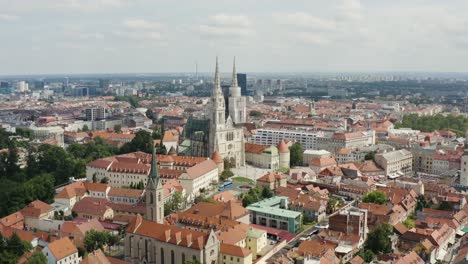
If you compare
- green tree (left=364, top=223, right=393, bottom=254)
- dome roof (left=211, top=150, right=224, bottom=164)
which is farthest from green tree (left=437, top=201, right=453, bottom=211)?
dome roof (left=211, top=150, right=224, bottom=164)

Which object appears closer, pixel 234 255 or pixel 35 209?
pixel 234 255

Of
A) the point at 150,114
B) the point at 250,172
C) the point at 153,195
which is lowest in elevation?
the point at 150,114

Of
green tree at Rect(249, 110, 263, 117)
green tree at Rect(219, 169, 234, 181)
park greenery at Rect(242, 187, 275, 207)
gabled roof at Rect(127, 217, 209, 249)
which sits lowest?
green tree at Rect(219, 169, 234, 181)

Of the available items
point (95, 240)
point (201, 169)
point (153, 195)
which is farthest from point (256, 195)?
point (95, 240)

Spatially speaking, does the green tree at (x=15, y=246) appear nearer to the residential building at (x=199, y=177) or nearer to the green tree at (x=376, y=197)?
the residential building at (x=199, y=177)

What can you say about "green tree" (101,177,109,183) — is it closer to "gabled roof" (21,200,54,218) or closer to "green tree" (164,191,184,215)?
"gabled roof" (21,200,54,218)

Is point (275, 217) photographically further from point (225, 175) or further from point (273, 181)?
point (225, 175)

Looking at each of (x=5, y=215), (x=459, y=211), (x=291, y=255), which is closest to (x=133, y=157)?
(x=5, y=215)
